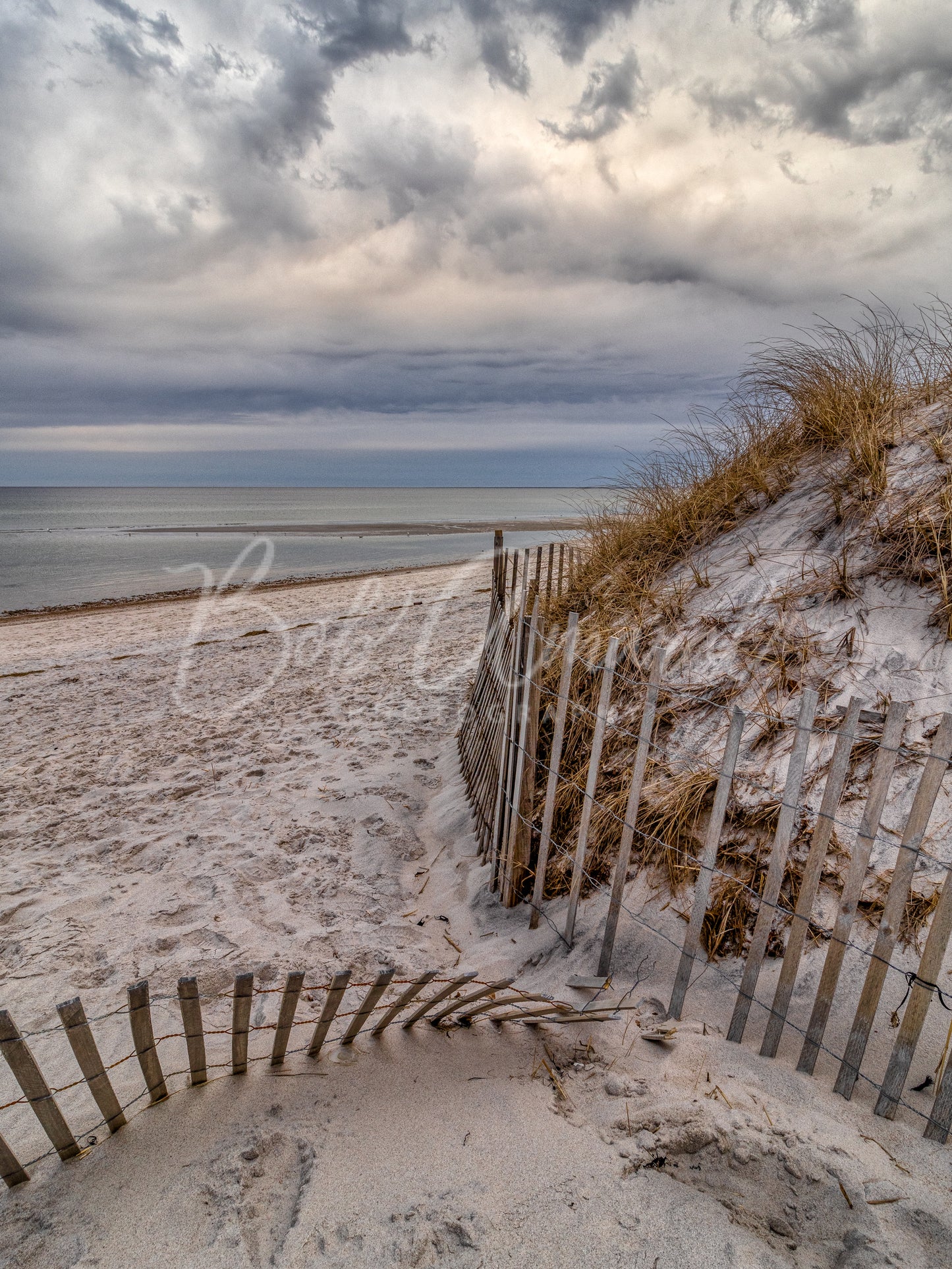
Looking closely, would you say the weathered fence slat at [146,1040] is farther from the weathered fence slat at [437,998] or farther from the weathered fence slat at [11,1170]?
the weathered fence slat at [437,998]

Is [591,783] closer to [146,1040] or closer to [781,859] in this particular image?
[781,859]

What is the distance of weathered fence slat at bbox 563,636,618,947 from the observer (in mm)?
2908

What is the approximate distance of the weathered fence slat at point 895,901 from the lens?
1.94m

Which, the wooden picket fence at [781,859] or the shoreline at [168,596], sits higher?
the wooden picket fence at [781,859]

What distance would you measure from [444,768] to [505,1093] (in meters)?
3.33

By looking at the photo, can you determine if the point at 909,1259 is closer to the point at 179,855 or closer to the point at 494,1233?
the point at 494,1233

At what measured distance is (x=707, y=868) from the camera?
8.29ft

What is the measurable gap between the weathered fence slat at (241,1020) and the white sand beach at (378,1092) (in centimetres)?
8

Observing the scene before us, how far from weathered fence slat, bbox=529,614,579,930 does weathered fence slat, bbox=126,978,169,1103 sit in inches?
68.5

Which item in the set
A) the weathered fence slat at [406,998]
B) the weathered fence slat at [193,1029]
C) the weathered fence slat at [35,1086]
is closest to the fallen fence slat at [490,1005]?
the weathered fence slat at [406,998]

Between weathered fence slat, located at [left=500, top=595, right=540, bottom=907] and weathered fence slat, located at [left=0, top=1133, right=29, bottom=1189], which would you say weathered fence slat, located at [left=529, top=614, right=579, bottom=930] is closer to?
weathered fence slat, located at [left=500, top=595, right=540, bottom=907]

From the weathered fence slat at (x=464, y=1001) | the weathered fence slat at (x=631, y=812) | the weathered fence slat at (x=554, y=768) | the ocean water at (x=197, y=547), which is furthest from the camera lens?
the ocean water at (x=197, y=547)

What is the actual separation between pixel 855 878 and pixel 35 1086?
8.34ft

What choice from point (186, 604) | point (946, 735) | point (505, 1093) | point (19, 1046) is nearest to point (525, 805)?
point (505, 1093)
